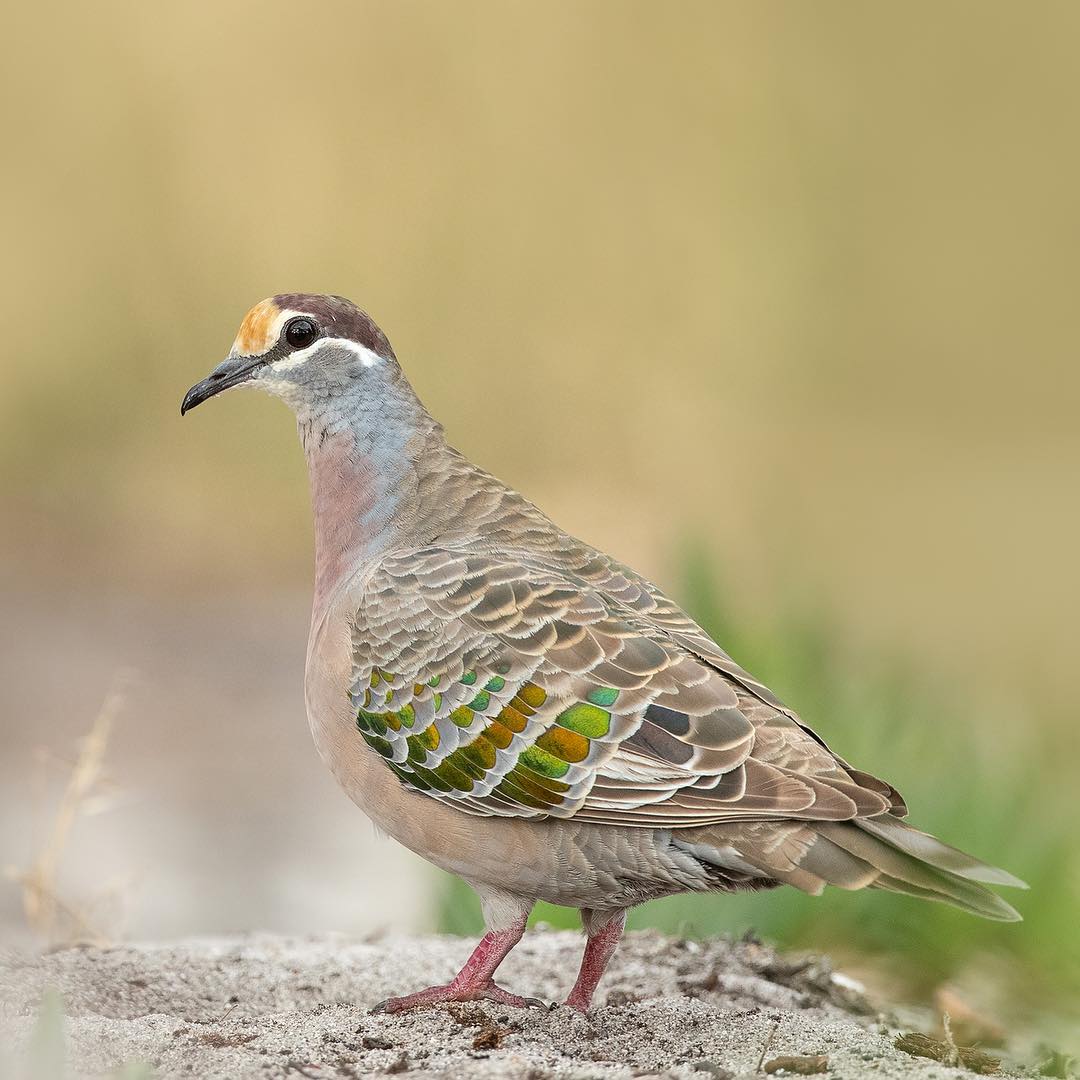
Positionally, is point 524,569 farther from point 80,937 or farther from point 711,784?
point 80,937

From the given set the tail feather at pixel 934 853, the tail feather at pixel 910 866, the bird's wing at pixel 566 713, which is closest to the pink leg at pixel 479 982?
the bird's wing at pixel 566 713

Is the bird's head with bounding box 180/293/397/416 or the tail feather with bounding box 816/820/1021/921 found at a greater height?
the bird's head with bounding box 180/293/397/416

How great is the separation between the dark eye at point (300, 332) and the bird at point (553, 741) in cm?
2

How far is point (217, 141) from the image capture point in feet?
43.7

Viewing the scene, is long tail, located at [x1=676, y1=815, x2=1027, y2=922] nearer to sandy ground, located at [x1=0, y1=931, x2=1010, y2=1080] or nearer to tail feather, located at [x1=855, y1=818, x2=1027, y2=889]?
tail feather, located at [x1=855, y1=818, x2=1027, y2=889]

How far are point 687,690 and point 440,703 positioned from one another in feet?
2.15

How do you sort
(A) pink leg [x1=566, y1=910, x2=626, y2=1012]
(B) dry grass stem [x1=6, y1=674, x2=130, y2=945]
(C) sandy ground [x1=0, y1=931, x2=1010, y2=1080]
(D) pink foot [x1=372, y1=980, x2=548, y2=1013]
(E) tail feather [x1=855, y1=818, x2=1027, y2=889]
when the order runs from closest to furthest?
(C) sandy ground [x1=0, y1=931, x2=1010, y2=1080]
(E) tail feather [x1=855, y1=818, x2=1027, y2=889]
(D) pink foot [x1=372, y1=980, x2=548, y2=1013]
(A) pink leg [x1=566, y1=910, x2=626, y2=1012]
(B) dry grass stem [x1=6, y1=674, x2=130, y2=945]

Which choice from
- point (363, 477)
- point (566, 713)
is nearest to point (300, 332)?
point (363, 477)

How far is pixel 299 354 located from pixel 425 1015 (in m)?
2.00

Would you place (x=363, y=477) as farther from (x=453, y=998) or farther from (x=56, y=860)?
(x=56, y=860)

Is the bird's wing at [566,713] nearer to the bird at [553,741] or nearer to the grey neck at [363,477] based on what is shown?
the bird at [553,741]

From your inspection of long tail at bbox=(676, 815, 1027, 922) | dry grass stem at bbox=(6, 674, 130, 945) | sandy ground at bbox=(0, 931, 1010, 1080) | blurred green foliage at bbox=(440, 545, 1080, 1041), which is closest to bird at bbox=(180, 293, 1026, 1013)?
long tail at bbox=(676, 815, 1027, 922)

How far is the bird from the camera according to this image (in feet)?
13.1

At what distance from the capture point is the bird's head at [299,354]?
4934mm
